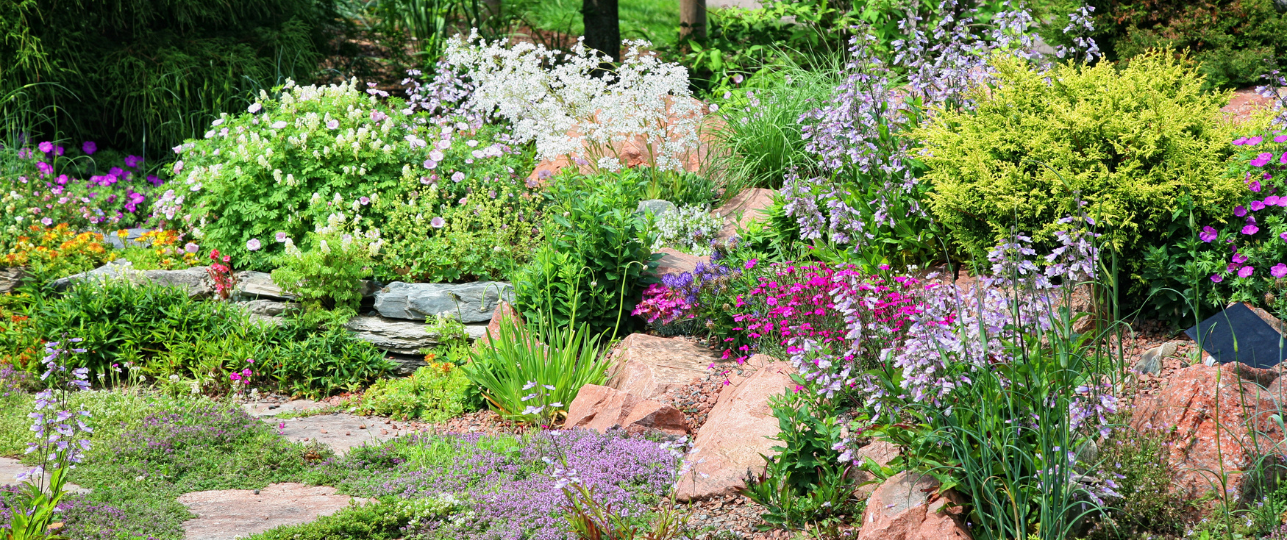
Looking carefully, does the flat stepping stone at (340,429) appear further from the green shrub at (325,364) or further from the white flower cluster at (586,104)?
the white flower cluster at (586,104)

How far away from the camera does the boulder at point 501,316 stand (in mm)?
5121

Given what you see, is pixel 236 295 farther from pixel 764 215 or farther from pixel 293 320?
pixel 764 215

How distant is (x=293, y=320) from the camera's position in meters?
5.99

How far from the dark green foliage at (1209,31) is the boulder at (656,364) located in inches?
186

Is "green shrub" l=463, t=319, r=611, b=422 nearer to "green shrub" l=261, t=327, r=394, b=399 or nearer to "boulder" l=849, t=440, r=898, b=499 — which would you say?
"green shrub" l=261, t=327, r=394, b=399

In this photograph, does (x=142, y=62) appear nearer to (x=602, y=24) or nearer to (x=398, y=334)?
(x=602, y=24)

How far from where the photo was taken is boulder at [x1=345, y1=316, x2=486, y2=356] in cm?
592

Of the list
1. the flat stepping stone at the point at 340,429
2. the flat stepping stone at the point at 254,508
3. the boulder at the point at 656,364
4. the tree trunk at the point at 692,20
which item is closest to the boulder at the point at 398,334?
the flat stepping stone at the point at 340,429

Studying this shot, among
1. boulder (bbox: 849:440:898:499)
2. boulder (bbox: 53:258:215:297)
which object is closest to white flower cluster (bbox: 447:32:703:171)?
boulder (bbox: 53:258:215:297)

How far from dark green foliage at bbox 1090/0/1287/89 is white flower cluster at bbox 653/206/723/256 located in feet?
12.3

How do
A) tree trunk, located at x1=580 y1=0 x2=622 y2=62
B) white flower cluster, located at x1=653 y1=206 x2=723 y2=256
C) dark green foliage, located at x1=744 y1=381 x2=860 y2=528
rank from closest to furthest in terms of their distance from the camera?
Answer: dark green foliage, located at x1=744 y1=381 x2=860 y2=528, white flower cluster, located at x1=653 y1=206 x2=723 y2=256, tree trunk, located at x1=580 y1=0 x2=622 y2=62

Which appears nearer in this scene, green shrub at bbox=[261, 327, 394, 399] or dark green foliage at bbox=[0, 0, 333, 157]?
green shrub at bbox=[261, 327, 394, 399]

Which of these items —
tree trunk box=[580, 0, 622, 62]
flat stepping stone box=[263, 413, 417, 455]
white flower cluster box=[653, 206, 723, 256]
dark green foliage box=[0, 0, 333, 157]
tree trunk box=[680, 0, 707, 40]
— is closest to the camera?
flat stepping stone box=[263, 413, 417, 455]

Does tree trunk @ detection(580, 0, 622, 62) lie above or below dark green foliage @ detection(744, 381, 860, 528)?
above
